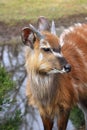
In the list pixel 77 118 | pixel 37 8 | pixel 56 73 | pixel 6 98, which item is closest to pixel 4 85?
pixel 6 98

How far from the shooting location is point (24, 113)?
23.5ft

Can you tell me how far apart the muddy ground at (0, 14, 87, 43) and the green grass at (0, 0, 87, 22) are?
26 centimetres

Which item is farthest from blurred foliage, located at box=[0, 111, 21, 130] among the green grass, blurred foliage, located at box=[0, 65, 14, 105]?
the green grass

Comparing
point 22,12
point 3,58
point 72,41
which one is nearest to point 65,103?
A: point 72,41

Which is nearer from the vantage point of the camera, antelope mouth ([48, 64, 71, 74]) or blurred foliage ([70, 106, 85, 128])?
antelope mouth ([48, 64, 71, 74])

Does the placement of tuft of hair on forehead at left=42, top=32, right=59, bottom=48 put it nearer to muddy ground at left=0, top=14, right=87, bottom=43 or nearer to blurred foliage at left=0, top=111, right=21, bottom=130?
blurred foliage at left=0, top=111, right=21, bottom=130

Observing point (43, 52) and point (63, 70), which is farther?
point (43, 52)

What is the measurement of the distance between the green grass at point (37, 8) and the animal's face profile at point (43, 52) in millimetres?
7533

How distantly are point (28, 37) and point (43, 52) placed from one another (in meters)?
0.26

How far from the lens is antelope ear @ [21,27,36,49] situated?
201 inches

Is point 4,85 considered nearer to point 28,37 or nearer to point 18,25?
point 28,37

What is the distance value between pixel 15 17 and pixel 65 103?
25.1 feet

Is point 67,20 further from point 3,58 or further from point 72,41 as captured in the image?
point 72,41

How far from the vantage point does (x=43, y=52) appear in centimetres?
510
